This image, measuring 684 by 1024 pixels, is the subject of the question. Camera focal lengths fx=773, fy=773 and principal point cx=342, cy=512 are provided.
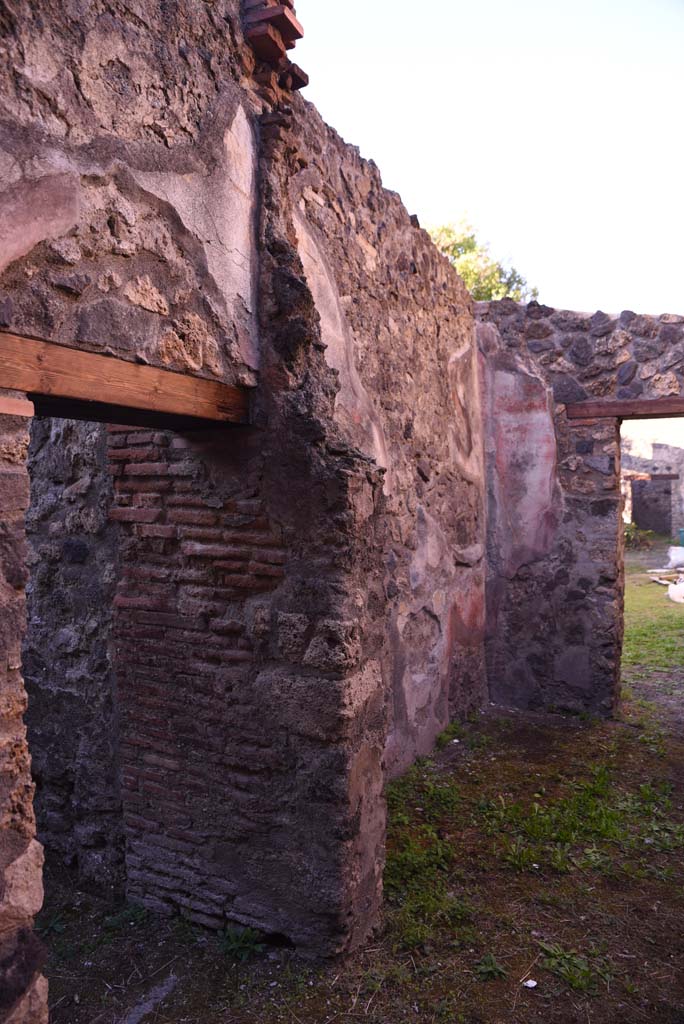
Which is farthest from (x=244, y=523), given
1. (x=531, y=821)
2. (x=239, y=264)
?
(x=531, y=821)

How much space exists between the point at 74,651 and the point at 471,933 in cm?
192

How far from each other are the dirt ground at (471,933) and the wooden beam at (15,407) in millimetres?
1924

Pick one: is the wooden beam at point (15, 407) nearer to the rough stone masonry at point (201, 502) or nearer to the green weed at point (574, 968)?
the rough stone masonry at point (201, 502)

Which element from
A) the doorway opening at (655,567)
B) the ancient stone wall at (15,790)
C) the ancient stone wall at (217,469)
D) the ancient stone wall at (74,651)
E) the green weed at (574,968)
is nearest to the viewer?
the ancient stone wall at (15,790)

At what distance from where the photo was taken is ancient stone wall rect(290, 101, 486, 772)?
3.38 meters

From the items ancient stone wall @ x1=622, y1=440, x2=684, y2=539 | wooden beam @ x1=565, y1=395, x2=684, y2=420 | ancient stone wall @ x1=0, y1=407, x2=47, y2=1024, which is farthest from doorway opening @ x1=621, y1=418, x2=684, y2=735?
ancient stone wall @ x1=0, y1=407, x2=47, y2=1024

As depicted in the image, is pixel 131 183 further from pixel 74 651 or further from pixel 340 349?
pixel 74 651

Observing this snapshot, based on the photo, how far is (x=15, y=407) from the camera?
1.75 metres

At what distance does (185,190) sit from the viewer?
2.34 metres

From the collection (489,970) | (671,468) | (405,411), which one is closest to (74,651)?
(489,970)

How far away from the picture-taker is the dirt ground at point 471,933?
8.09ft

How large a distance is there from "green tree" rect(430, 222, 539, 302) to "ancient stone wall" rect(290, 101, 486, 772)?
1631cm

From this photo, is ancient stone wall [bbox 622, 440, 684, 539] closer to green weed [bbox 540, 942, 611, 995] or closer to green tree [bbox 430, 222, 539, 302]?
green tree [bbox 430, 222, 539, 302]

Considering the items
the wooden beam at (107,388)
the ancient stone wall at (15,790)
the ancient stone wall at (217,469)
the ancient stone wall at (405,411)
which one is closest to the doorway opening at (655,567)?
the ancient stone wall at (405,411)
